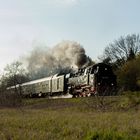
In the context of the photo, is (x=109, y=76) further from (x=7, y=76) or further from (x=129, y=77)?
(x=7, y=76)

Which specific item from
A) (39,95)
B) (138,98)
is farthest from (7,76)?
(138,98)

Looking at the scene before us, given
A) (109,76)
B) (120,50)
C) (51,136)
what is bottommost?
(51,136)

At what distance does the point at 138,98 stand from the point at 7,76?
6695 centimetres

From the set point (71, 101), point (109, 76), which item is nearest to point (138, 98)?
point (71, 101)

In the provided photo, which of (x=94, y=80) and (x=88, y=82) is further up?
(x=94, y=80)

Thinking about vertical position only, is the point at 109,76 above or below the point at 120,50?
below

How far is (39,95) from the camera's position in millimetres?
60312

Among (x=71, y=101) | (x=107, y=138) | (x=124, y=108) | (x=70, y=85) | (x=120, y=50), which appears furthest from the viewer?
(x=120, y=50)

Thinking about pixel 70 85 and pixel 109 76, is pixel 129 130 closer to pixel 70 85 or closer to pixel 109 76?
pixel 109 76

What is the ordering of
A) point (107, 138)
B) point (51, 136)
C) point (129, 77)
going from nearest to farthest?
point (107, 138)
point (51, 136)
point (129, 77)

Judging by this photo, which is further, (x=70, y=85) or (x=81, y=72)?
(x=70, y=85)

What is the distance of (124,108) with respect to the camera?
29453 millimetres

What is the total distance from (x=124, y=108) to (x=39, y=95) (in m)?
31.9

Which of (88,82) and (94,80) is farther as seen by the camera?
(88,82)
